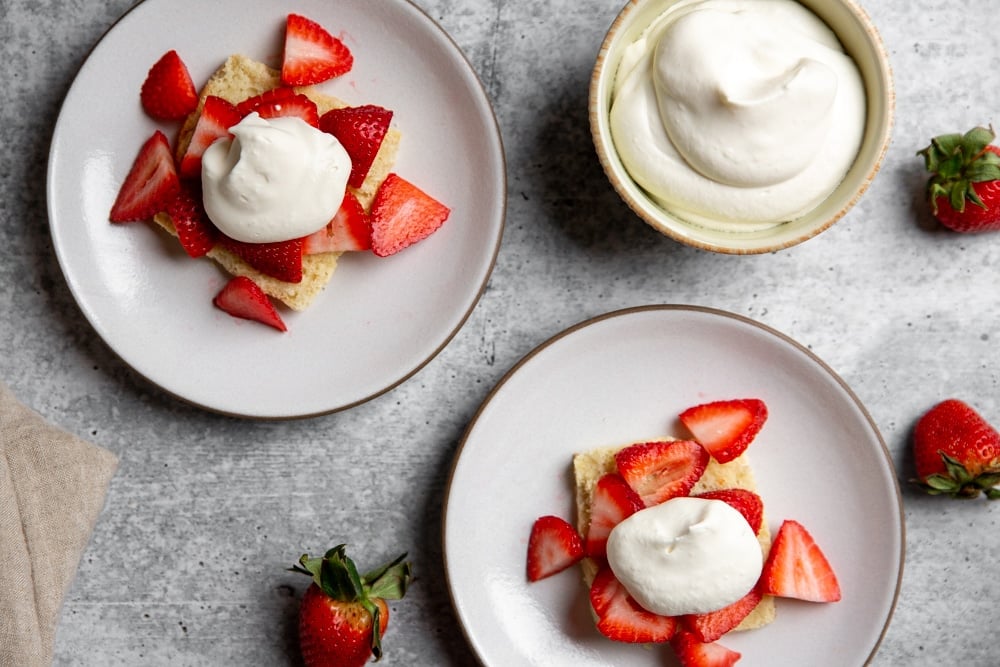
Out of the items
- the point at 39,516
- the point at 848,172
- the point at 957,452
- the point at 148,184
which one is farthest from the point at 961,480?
the point at 39,516

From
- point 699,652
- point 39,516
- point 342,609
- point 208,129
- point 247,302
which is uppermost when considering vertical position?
point 208,129

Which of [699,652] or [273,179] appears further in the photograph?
[699,652]

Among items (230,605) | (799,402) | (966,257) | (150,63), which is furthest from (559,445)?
(150,63)

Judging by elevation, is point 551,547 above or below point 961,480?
below

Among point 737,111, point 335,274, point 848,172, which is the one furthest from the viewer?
point 335,274

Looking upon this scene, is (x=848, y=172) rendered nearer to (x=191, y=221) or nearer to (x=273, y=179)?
(x=273, y=179)
